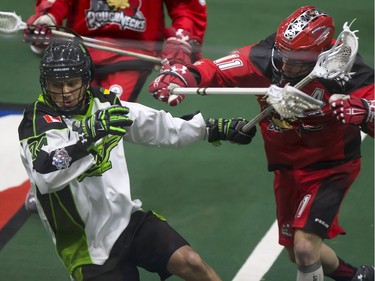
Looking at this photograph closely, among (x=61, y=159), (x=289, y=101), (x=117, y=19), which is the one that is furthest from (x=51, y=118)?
(x=117, y=19)

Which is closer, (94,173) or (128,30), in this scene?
(94,173)

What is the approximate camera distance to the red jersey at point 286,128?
4.65 metres

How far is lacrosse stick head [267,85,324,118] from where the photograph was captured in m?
4.08

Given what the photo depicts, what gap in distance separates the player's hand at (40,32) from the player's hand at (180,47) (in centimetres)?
56

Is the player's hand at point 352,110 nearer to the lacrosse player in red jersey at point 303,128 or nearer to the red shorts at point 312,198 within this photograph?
the lacrosse player in red jersey at point 303,128

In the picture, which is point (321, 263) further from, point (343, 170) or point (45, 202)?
point (45, 202)

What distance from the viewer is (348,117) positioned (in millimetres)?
4227

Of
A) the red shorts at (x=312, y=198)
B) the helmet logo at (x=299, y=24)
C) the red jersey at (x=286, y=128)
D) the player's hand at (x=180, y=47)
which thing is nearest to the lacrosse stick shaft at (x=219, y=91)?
the red jersey at (x=286, y=128)

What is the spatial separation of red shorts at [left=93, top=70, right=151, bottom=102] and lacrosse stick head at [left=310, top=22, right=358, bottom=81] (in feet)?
4.49

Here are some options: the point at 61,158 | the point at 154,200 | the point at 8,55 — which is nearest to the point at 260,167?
the point at 154,200

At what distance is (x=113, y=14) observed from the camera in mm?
5633

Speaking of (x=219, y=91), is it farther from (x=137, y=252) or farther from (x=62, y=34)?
(x=62, y=34)

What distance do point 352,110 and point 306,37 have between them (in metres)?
0.39

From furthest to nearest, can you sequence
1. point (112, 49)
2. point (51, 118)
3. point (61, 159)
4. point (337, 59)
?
point (112, 49), point (337, 59), point (51, 118), point (61, 159)
